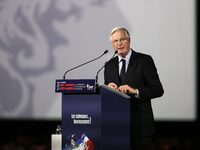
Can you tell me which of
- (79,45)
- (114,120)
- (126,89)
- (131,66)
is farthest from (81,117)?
(79,45)

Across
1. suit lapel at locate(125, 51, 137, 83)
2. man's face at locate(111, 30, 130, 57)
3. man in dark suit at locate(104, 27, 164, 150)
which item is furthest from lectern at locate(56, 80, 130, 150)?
man's face at locate(111, 30, 130, 57)

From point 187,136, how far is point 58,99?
1.60m

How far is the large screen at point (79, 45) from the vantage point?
4906mm

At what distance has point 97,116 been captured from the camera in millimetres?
3150

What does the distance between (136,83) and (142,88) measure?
133 mm

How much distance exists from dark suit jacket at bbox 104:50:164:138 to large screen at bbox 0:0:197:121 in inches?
56.6

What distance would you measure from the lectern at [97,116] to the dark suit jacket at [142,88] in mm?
228

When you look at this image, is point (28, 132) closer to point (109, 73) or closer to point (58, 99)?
point (58, 99)

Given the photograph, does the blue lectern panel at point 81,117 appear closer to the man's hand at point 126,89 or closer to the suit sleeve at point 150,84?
the man's hand at point 126,89

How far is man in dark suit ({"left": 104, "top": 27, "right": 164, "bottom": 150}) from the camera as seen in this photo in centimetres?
334

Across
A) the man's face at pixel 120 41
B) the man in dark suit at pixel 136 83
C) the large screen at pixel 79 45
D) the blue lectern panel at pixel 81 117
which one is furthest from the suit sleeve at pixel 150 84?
the large screen at pixel 79 45

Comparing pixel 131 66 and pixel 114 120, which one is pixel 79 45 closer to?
pixel 131 66

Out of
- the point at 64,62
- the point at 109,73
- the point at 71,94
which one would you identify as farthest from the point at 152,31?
the point at 71,94

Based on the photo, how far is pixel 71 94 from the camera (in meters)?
3.26
